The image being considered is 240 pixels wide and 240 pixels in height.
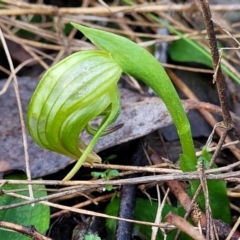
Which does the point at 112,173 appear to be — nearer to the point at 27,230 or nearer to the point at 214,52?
the point at 27,230

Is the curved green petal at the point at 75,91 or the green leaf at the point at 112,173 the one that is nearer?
the curved green petal at the point at 75,91

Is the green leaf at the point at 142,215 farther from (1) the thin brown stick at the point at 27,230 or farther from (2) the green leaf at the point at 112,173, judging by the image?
(1) the thin brown stick at the point at 27,230

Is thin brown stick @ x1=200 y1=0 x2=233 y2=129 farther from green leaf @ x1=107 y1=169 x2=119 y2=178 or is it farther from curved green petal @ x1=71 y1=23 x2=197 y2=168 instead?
green leaf @ x1=107 y1=169 x2=119 y2=178

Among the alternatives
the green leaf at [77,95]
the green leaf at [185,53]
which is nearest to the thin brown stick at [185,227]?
the green leaf at [77,95]

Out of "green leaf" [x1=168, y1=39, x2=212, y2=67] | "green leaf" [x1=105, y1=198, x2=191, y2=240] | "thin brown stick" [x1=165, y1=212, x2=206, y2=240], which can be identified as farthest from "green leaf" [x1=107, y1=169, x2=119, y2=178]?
"green leaf" [x1=168, y1=39, x2=212, y2=67]

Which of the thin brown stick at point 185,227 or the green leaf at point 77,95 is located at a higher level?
the green leaf at point 77,95

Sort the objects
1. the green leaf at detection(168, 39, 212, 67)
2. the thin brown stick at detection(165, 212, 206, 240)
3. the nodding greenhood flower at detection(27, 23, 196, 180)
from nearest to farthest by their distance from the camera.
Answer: the thin brown stick at detection(165, 212, 206, 240) < the nodding greenhood flower at detection(27, 23, 196, 180) < the green leaf at detection(168, 39, 212, 67)

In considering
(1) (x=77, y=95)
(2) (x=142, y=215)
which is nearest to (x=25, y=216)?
(2) (x=142, y=215)
